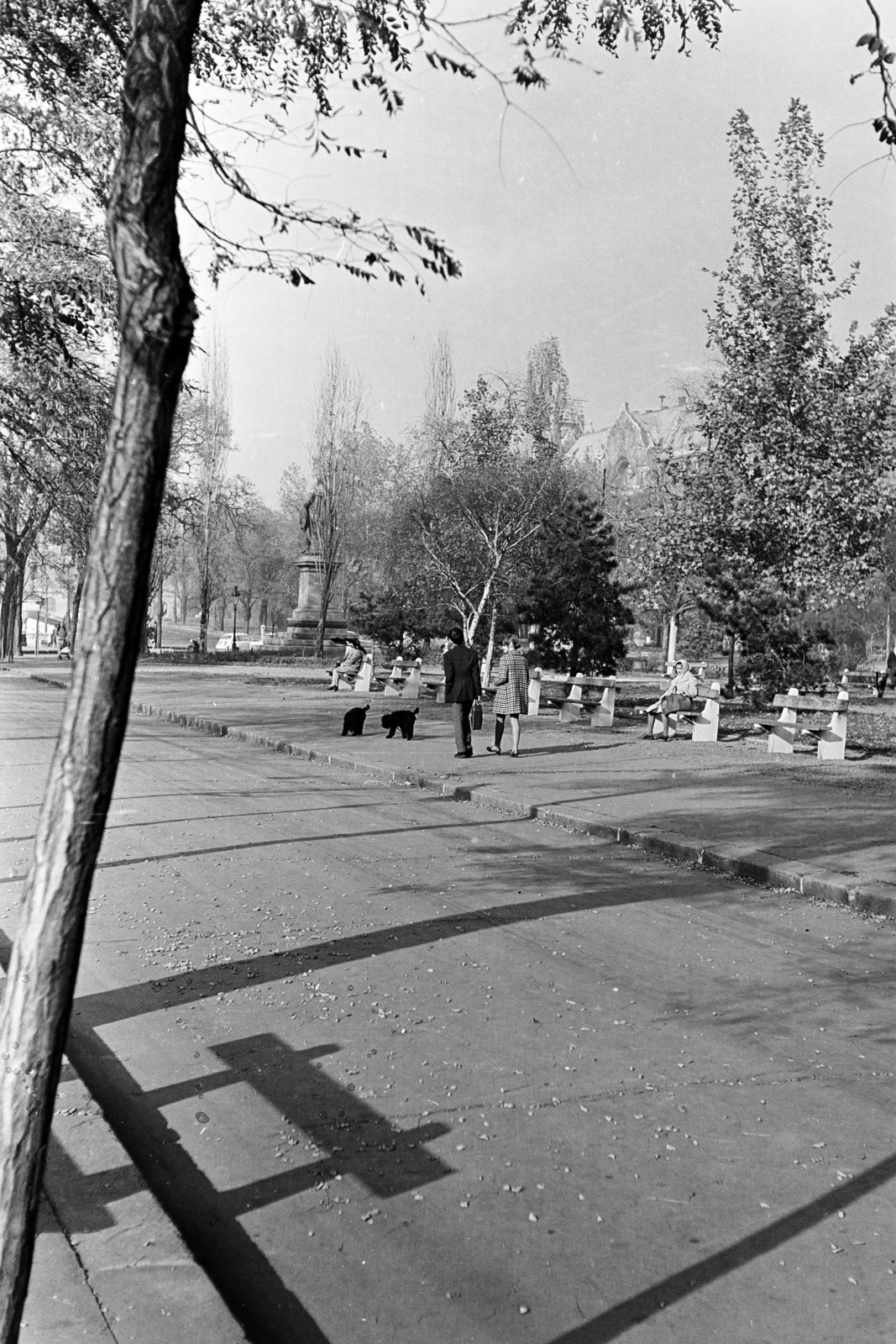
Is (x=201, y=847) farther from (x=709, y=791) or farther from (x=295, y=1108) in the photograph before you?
(x=709, y=791)

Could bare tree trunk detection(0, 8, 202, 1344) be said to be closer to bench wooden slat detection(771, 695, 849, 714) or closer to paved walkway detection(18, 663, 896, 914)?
paved walkway detection(18, 663, 896, 914)

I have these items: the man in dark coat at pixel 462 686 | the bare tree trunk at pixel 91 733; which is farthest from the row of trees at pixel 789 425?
the bare tree trunk at pixel 91 733

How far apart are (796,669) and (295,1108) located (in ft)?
69.9

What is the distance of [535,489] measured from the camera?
31.1 meters

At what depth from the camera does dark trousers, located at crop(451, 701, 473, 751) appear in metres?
16.1

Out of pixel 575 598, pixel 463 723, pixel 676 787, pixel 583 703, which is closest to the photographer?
pixel 676 787

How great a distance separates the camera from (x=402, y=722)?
61.8ft

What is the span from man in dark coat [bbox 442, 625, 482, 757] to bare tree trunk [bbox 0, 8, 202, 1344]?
1372 cm

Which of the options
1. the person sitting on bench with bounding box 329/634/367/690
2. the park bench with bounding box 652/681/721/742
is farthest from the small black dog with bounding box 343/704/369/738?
the person sitting on bench with bounding box 329/634/367/690

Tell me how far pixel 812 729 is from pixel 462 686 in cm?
526

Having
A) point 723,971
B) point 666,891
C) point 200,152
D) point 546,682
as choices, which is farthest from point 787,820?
point 546,682

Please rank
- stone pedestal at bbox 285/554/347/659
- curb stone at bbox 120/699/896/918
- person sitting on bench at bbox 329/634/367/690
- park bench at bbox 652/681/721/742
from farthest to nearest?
stone pedestal at bbox 285/554/347/659
person sitting on bench at bbox 329/634/367/690
park bench at bbox 652/681/721/742
curb stone at bbox 120/699/896/918

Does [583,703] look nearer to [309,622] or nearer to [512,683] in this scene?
[512,683]

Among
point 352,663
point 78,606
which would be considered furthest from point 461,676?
point 352,663
